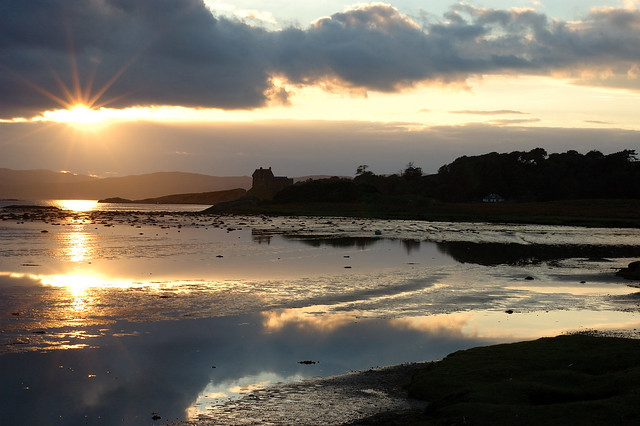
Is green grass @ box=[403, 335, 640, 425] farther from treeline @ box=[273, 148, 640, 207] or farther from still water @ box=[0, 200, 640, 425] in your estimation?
treeline @ box=[273, 148, 640, 207]

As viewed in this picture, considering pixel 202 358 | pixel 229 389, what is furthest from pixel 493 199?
pixel 229 389

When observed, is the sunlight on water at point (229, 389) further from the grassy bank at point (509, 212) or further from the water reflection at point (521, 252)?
the grassy bank at point (509, 212)

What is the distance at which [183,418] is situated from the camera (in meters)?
12.0

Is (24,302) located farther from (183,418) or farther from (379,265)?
(379,265)

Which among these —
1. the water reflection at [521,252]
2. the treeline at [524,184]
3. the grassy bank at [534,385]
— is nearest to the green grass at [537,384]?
the grassy bank at [534,385]

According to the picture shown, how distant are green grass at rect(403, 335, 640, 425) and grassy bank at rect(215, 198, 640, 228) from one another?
95511 mm

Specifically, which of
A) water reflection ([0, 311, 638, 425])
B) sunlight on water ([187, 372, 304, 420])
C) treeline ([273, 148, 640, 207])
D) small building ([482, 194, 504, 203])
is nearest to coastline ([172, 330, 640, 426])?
sunlight on water ([187, 372, 304, 420])

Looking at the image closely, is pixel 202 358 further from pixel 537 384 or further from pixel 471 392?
pixel 537 384

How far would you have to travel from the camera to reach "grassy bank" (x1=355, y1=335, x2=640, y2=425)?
10797 mm

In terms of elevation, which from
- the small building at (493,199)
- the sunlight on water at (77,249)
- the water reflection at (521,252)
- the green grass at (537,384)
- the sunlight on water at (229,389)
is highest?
the small building at (493,199)

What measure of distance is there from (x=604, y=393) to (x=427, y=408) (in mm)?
3347

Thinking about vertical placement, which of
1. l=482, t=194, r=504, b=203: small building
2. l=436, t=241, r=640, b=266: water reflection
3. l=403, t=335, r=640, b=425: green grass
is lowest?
l=436, t=241, r=640, b=266: water reflection

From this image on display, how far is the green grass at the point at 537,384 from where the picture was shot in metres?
10.8

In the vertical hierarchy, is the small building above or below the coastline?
above
